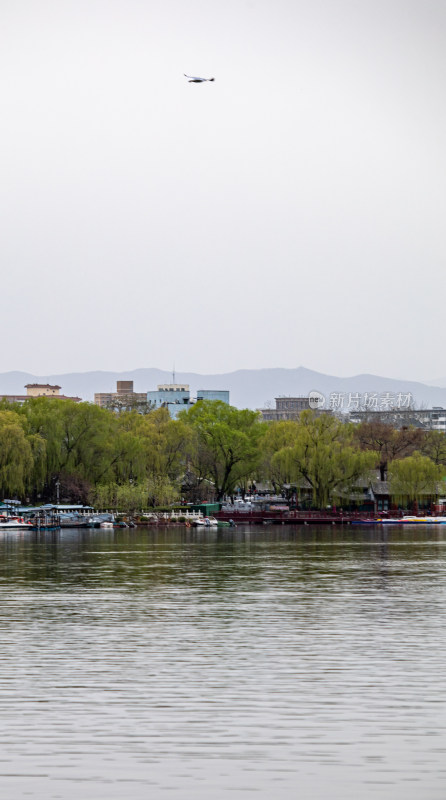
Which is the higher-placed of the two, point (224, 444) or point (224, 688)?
point (224, 444)

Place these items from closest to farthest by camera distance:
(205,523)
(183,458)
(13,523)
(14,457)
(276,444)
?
(14,457), (13,523), (205,523), (276,444), (183,458)

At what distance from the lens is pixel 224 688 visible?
19.5 metres

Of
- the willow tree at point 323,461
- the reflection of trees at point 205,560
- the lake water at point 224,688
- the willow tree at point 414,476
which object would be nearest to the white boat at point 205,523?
the willow tree at point 323,461

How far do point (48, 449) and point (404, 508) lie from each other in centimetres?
3833

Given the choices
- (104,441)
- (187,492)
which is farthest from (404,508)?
(104,441)

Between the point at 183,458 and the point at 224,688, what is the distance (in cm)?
9270

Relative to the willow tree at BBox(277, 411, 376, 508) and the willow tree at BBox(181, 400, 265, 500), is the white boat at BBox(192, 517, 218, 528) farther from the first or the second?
the willow tree at BBox(277, 411, 376, 508)

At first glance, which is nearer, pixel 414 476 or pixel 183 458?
pixel 414 476

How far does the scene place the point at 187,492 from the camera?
119375mm

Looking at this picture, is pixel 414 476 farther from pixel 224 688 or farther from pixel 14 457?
pixel 224 688

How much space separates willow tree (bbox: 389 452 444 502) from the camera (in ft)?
360

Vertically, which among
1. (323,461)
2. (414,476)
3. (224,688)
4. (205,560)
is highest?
(323,461)

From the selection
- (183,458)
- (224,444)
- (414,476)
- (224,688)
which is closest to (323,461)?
(414,476)

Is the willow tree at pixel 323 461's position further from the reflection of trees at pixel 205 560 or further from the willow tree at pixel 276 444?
the reflection of trees at pixel 205 560
